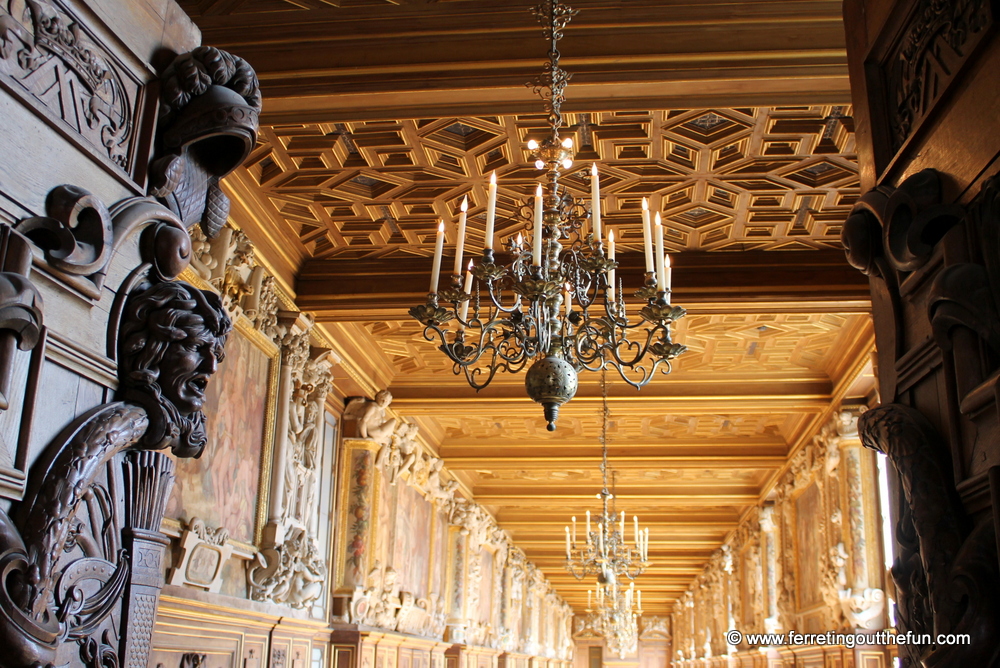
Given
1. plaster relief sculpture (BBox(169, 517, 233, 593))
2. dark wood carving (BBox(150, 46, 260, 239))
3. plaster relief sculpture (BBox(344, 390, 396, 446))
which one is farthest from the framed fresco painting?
dark wood carving (BBox(150, 46, 260, 239))

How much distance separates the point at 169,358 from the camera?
215 centimetres

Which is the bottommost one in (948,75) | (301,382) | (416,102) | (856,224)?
(856,224)

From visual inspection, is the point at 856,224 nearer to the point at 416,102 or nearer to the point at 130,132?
the point at 130,132

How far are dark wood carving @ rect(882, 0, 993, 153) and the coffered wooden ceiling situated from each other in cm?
310

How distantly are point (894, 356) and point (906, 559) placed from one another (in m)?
0.58

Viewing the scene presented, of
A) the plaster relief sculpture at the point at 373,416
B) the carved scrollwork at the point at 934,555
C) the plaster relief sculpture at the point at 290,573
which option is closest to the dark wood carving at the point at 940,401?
the carved scrollwork at the point at 934,555

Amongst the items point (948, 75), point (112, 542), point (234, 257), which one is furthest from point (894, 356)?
point (234, 257)

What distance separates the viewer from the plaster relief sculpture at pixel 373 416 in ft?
39.2

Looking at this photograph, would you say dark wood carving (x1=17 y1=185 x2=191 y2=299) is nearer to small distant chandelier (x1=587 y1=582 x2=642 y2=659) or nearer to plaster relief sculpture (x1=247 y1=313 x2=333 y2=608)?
plaster relief sculpture (x1=247 y1=313 x2=333 y2=608)

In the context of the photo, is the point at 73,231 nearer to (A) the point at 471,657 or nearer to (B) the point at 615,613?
(A) the point at 471,657

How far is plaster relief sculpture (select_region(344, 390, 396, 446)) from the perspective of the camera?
11945 millimetres

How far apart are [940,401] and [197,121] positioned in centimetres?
202

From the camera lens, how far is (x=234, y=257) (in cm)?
768

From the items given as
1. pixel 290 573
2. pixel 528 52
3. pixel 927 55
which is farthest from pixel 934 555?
pixel 290 573
